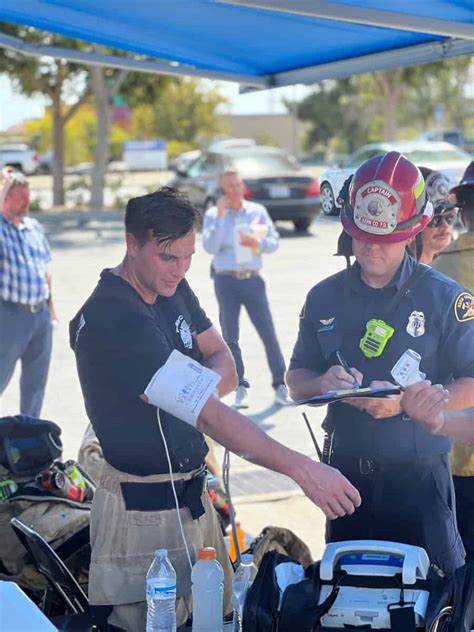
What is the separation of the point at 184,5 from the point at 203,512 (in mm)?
1992

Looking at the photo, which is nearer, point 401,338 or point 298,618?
point 298,618

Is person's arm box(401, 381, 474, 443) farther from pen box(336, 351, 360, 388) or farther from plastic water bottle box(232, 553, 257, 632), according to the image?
plastic water bottle box(232, 553, 257, 632)

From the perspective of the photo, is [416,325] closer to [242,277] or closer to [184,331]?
[184,331]

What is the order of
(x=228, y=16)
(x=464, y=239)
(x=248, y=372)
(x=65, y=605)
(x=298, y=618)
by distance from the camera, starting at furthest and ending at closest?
(x=248, y=372), (x=228, y=16), (x=464, y=239), (x=65, y=605), (x=298, y=618)

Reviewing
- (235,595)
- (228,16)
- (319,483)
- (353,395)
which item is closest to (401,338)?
(353,395)

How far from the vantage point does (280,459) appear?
2.74m

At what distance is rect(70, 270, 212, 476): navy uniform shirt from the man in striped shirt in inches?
154

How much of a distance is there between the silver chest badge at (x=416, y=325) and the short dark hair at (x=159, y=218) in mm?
695

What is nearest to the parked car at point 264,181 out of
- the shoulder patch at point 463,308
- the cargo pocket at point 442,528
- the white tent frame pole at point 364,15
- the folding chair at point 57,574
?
the white tent frame pole at point 364,15

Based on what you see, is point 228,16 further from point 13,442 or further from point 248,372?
point 248,372

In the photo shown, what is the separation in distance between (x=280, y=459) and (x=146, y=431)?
0.42m

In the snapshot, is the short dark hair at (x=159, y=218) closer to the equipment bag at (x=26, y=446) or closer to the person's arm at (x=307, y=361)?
the person's arm at (x=307, y=361)

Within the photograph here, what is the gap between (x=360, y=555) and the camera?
2.80 m

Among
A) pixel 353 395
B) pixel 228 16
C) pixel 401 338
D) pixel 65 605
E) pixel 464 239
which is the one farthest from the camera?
pixel 228 16
